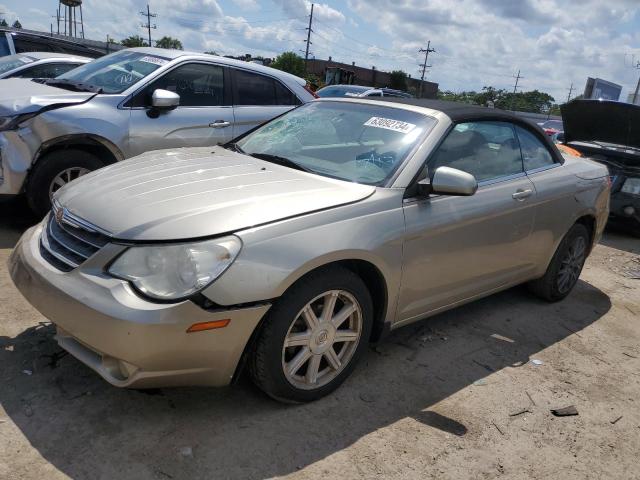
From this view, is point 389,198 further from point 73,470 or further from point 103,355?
point 73,470

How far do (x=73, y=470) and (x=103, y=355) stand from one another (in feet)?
1.54

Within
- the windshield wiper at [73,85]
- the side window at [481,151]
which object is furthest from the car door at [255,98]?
the side window at [481,151]

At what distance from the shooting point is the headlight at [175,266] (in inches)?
92.4

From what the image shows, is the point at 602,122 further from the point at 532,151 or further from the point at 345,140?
the point at 345,140

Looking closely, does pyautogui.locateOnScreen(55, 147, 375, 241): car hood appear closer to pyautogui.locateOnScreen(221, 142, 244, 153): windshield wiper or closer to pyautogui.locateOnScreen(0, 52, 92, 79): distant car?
pyautogui.locateOnScreen(221, 142, 244, 153): windshield wiper

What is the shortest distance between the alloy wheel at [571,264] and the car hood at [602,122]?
126 inches

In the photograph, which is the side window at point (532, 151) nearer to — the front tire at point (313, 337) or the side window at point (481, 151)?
the side window at point (481, 151)

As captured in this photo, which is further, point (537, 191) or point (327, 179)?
point (537, 191)

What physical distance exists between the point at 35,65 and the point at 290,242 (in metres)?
7.01

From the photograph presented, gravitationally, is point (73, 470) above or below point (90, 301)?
below

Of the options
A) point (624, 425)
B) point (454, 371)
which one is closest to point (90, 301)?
point (454, 371)

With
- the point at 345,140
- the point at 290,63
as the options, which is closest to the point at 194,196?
the point at 345,140

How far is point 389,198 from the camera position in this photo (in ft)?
10.0

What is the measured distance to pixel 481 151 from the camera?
3.81 meters
